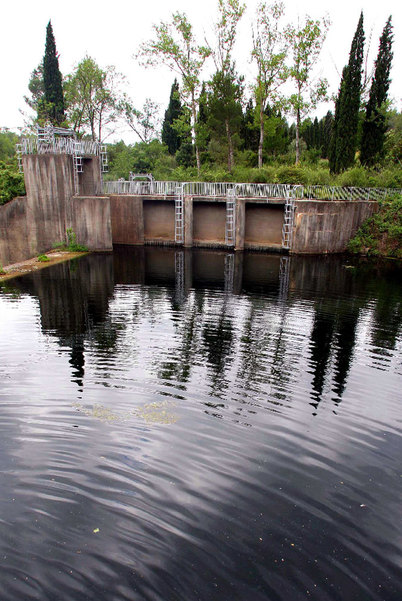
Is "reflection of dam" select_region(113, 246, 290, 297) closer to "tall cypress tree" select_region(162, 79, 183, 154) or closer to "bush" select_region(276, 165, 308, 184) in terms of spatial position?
"bush" select_region(276, 165, 308, 184)

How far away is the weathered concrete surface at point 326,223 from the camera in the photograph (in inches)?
1134

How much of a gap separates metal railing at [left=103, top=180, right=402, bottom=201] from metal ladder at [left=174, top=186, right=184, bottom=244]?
796mm

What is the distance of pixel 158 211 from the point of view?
33.7 metres

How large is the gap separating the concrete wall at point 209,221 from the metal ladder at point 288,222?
4792 mm

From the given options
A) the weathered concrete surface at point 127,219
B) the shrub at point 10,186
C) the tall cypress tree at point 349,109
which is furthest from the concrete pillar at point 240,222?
the shrub at point 10,186

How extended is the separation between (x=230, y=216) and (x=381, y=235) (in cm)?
1053

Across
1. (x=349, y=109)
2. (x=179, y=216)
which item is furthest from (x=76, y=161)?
(x=349, y=109)

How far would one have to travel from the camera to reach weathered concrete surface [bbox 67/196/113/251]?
2853cm

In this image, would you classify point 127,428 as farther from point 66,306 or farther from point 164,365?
point 66,306

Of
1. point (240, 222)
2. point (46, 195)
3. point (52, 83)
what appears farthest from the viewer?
point (52, 83)

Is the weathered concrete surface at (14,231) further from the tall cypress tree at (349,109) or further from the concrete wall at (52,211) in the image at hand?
the tall cypress tree at (349,109)

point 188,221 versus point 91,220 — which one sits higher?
point 91,220

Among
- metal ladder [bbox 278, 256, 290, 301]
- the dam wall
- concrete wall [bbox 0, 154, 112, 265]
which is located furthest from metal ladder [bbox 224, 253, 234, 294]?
concrete wall [bbox 0, 154, 112, 265]

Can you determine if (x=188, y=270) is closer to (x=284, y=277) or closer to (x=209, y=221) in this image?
(x=284, y=277)
